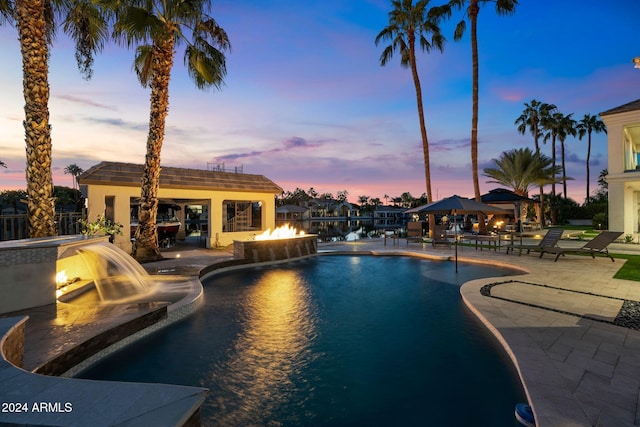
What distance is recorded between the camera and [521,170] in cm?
3184

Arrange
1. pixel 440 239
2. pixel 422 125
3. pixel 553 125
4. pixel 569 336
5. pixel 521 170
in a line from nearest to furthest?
pixel 569 336 < pixel 440 239 < pixel 422 125 < pixel 521 170 < pixel 553 125

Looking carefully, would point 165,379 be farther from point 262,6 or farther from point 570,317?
point 262,6

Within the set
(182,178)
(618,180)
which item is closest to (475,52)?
(618,180)

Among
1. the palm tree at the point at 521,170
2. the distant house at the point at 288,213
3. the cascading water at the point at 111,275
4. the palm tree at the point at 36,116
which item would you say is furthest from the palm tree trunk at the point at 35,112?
the distant house at the point at 288,213

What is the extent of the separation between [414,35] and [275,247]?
58.7ft

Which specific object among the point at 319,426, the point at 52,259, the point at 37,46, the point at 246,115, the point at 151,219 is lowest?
the point at 319,426

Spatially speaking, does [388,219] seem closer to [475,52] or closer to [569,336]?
[475,52]

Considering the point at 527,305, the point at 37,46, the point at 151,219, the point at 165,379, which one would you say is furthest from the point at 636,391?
the point at 37,46

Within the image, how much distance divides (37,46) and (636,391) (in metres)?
14.9

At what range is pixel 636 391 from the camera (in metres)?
3.22

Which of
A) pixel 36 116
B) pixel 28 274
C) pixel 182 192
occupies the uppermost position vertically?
pixel 36 116

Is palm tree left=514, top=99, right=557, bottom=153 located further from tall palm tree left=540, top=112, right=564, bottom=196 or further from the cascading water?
the cascading water

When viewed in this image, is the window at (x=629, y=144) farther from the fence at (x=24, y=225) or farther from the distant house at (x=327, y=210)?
the distant house at (x=327, y=210)

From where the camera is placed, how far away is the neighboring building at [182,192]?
1324 cm
